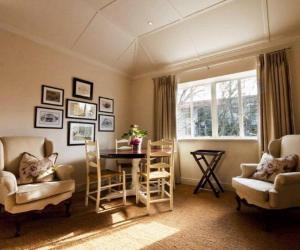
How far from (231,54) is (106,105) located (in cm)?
273

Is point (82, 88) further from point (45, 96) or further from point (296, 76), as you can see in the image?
point (296, 76)

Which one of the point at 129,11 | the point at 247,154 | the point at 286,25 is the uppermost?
the point at 129,11

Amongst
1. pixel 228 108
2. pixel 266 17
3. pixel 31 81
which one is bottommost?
pixel 228 108

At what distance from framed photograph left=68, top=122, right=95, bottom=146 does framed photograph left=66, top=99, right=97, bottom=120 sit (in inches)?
5.5

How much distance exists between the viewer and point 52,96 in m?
3.28

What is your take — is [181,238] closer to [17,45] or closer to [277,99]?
[277,99]

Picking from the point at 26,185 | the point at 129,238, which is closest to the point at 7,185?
the point at 26,185

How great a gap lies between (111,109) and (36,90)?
1587 mm

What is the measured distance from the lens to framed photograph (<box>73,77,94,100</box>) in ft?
11.8

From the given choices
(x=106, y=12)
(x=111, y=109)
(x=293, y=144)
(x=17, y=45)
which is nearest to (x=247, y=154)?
(x=293, y=144)

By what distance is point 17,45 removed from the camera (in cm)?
291

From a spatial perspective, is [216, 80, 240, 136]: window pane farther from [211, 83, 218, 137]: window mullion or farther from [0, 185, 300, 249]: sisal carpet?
[0, 185, 300, 249]: sisal carpet

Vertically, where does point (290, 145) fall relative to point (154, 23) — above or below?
below

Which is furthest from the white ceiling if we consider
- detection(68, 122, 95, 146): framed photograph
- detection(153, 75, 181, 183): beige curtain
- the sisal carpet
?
the sisal carpet
